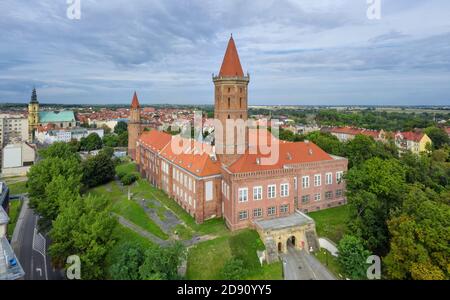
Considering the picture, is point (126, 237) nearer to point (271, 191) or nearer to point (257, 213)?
point (257, 213)

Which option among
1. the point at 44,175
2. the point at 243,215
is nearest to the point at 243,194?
the point at 243,215

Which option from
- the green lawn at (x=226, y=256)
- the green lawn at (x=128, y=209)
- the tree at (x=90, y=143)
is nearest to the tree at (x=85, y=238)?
the green lawn at (x=226, y=256)

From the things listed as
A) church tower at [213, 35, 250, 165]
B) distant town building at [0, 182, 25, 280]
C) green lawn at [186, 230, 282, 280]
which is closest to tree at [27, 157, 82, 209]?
distant town building at [0, 182, 25, 280]
